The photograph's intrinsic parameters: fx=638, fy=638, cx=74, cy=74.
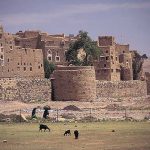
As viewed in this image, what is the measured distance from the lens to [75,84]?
6106 centimetres

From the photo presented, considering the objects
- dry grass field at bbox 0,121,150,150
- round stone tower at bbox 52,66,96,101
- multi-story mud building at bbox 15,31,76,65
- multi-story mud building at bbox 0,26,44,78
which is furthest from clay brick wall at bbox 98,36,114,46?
dry grass field at bbox 0,121,150,150

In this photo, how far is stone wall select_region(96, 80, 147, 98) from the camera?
7012 centimetres

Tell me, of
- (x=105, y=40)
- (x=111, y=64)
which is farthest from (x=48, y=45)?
(x=111, y=64)

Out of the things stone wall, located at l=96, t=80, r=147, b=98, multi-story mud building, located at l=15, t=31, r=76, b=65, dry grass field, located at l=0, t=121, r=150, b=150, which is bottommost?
dry grass field, located at l=0, t=121, r=150, b=150

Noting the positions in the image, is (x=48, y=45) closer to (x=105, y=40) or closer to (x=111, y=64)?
(x=105, y=40)

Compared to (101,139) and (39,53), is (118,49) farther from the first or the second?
(101,139)

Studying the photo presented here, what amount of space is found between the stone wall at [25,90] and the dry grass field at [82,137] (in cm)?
2015

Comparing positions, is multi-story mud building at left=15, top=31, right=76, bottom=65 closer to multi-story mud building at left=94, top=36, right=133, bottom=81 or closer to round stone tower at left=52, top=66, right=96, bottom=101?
multi-story mud building at left=94, top=36, right=133, bottom=81

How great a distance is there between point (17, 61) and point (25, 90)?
9211mm

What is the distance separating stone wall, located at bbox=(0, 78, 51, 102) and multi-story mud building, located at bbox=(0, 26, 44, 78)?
5.24m

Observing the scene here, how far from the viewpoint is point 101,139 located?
29172 mm

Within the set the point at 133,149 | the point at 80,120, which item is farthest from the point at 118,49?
the point at 133,149

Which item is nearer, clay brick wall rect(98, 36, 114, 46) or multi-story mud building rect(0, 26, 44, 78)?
multi-story mud building rect(0, 26, 44, 78)

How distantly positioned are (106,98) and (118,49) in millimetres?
24595
